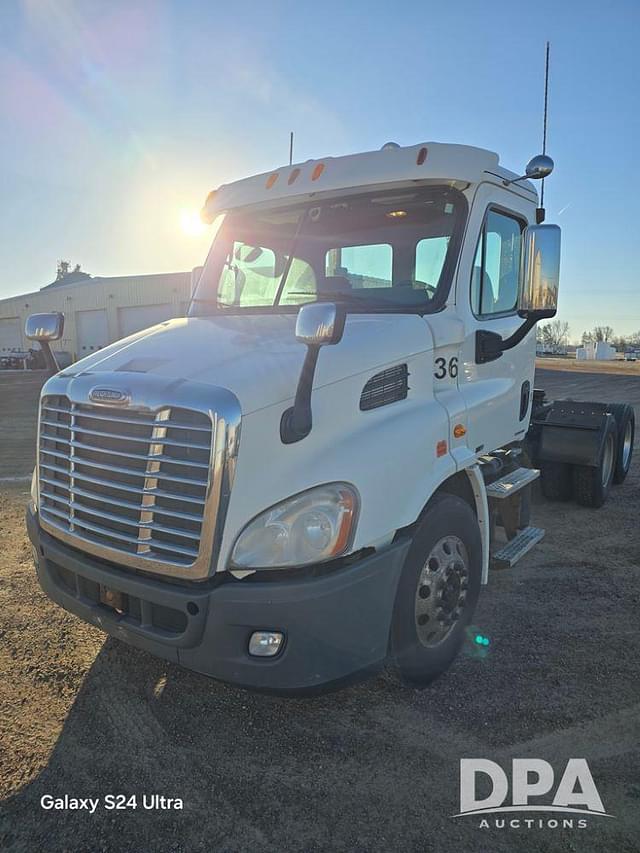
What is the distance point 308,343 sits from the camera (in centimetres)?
242

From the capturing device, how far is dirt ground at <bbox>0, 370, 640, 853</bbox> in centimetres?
233

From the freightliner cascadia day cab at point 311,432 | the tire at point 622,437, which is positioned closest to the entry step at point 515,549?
the freightliner cascadia day cab at point 311,432

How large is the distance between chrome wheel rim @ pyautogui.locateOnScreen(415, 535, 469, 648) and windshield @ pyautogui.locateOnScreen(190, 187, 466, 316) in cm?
142

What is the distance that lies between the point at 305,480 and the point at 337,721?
1348 millimetres

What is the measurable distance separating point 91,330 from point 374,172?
37057 mm

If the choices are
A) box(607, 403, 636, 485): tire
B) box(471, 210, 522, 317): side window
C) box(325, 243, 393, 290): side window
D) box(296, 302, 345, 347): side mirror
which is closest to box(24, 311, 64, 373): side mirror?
box(325, 243, 393, 290): side window

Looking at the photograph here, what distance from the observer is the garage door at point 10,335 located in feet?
141

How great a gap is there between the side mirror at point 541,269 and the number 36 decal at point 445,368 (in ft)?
1.84

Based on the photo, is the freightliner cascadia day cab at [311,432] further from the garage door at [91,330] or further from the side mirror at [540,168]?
the garage door at [91,330]

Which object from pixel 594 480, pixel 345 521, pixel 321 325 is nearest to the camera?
pixel 321 325

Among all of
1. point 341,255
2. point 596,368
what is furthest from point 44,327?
point 596,368

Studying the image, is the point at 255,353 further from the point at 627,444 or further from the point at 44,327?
the point at 627,444

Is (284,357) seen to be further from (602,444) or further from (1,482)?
(1,482)

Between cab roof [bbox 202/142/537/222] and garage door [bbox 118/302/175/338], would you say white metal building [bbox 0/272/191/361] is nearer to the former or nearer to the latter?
garage door [bbox 118/302/175/338]
